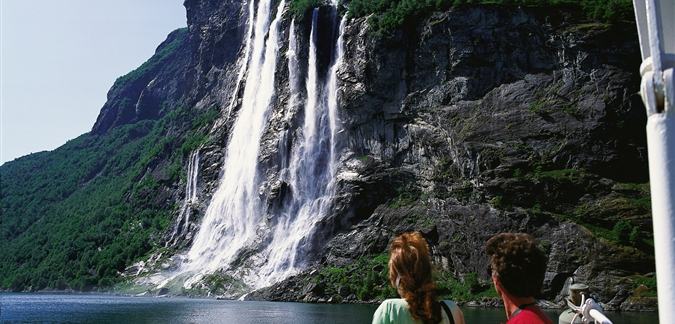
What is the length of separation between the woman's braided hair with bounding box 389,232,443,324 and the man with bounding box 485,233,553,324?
0.52 m

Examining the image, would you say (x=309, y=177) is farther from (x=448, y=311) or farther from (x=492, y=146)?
(x=448, y=311)

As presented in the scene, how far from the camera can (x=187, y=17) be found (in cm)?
13600

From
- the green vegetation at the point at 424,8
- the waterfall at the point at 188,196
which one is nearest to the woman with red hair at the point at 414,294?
the green vegetation at the point at 424,8

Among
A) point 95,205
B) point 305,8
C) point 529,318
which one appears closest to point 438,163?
point 305,8

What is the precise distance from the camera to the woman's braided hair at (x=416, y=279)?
4.66 m

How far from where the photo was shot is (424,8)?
72.4m

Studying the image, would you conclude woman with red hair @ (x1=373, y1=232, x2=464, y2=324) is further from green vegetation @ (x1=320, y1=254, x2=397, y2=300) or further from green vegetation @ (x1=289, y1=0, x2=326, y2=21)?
green vegetation @ (x1=289, y1=0, x2=326, y2=21)

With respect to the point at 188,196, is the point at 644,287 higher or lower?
lower

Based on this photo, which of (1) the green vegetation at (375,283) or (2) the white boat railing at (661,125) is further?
(1) the green vegetation at (375,283)

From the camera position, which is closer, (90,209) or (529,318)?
(529,318)

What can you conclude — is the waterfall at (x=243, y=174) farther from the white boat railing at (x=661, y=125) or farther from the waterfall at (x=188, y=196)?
the white boat railing at (x=661, y=125)

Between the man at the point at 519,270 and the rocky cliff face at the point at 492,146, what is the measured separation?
45521mm

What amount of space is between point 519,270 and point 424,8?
7108cm

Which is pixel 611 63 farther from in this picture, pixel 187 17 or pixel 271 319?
pixel 187 17
